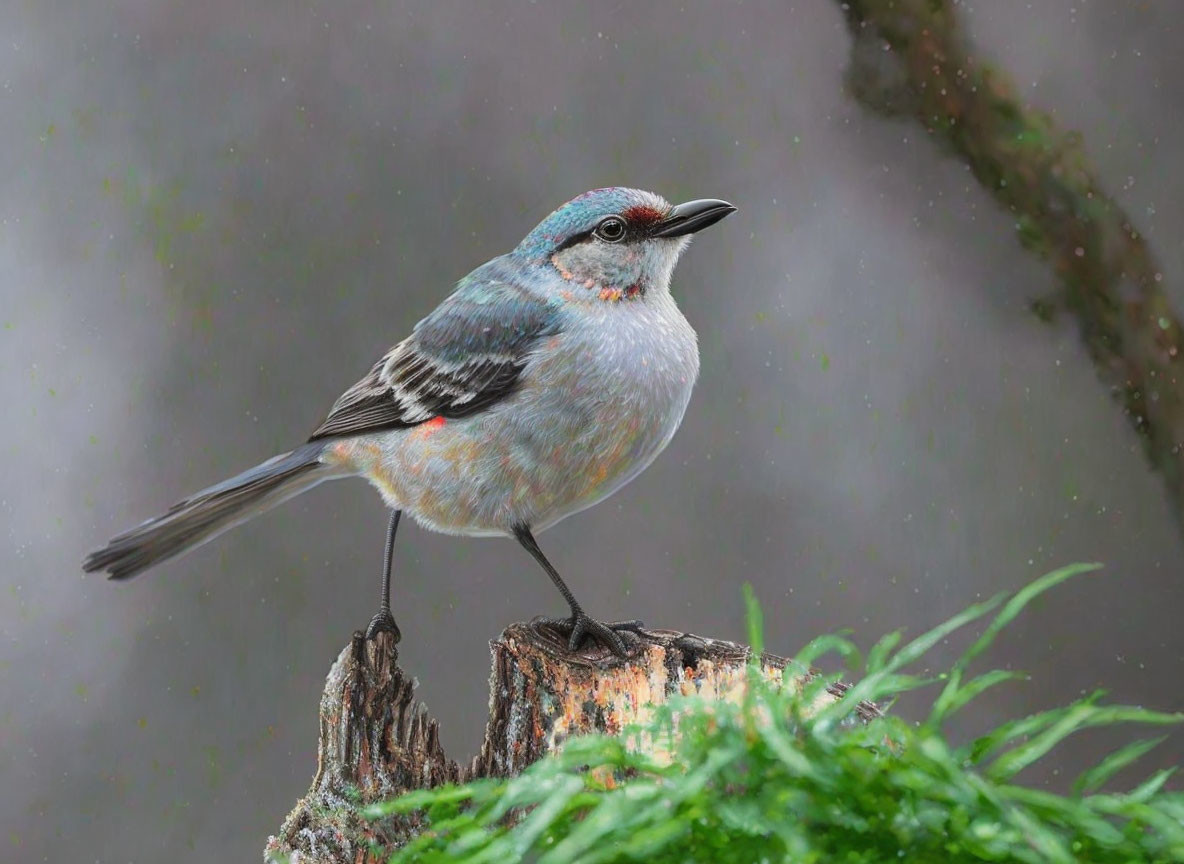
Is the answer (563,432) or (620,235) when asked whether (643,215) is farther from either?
(563,432)

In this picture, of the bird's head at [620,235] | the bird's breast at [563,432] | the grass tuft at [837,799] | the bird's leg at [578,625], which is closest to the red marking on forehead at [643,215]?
the bird's head at [620,235]

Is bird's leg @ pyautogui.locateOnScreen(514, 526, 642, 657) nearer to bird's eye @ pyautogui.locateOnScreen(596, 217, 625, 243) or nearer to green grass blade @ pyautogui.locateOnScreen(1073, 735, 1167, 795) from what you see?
bird's eye @ pyautogui.locateOnScreen(596, 217, 625, 243)

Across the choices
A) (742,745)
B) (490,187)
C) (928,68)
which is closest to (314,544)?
(490,187)

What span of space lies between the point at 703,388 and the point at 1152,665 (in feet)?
4.06

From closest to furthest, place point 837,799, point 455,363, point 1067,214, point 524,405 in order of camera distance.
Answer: point 837,799 → point 524,405 → point 455,363 → point 1067,214

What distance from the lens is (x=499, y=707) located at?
7.33ft

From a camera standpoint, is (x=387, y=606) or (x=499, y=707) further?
(x=387, y=606)

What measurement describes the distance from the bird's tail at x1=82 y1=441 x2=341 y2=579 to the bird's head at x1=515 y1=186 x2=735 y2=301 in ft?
1.79

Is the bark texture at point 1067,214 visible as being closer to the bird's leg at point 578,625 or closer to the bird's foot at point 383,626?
the bird's leg at point 578,625

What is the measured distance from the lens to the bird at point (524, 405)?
231 cm

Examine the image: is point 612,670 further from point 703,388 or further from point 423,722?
point 703,388

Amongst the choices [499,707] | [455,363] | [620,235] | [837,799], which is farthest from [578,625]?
[837,799]

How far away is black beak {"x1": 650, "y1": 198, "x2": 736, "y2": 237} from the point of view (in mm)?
2412

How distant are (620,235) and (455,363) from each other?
1.14 ft
